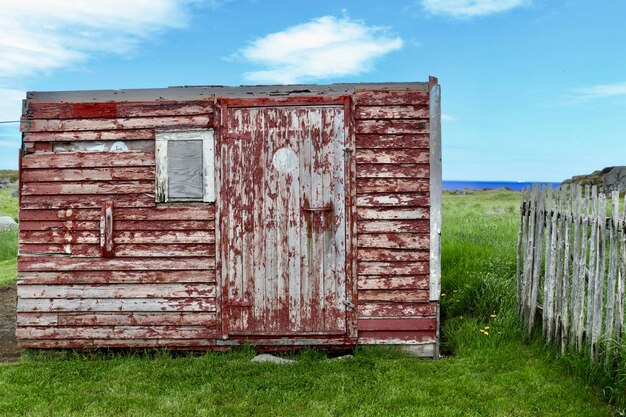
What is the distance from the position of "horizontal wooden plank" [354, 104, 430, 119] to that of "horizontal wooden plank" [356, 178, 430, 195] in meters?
0.75

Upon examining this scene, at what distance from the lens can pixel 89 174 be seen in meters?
7.15

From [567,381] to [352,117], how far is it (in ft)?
12.0

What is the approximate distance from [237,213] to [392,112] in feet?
7.25

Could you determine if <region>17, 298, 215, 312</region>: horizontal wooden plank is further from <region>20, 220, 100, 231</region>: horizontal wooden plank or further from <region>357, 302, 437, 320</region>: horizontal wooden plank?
<region>357, 302, 437, 320</region>: horizontal wooden plank

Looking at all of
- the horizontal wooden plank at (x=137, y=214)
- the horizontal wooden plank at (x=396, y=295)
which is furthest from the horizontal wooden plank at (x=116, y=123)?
the horizontal wooden plank at (x=396, y=295)

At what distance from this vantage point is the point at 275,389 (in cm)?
578

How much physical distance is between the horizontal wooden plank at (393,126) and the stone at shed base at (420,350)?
2572mm

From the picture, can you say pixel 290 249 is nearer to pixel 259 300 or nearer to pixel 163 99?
pixel 259 300

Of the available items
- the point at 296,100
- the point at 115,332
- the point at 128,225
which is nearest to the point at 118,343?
the point at 115,332

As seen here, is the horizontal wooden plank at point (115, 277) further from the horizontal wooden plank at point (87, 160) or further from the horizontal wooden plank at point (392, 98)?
the horizontal wooden plank at point (392, 98)

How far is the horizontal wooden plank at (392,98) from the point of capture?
6898mm

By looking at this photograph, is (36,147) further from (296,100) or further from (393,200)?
(393,200)

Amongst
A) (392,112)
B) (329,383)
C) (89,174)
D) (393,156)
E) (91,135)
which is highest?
(392,112)

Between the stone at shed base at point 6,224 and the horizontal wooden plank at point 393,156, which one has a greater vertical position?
the horizontal wooden plank at point 393,156
